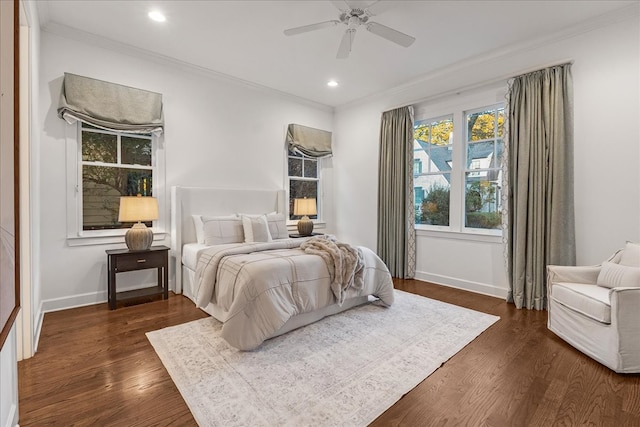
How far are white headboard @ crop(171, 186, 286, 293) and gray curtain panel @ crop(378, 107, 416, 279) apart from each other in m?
1.79

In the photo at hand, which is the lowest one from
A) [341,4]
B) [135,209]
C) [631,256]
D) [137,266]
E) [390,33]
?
[137,266]

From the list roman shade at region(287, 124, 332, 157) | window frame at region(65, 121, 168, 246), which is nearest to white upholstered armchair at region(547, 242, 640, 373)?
roman shade at region(287, 124, 332, 157)

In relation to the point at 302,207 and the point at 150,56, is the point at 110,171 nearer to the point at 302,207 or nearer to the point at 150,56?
the point at 150,56

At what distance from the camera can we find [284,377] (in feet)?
6.70

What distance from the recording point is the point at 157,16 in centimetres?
303

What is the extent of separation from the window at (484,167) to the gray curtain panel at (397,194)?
2.56 feet

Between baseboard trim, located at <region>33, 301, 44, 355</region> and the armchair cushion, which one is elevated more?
the armchair cushion

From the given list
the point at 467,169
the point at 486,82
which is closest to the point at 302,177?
the point at 467,169

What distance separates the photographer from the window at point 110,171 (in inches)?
136

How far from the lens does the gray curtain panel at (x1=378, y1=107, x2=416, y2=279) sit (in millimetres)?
4645

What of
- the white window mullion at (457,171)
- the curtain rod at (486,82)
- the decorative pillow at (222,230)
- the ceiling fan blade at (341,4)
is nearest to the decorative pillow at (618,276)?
the white window mullion at (457,171)

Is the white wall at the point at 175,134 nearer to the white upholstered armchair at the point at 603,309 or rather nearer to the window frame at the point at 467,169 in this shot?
the window frame at the point at 467,169

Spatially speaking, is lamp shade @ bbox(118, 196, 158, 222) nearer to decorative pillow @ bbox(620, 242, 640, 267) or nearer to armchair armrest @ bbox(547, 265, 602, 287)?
armchair armrest @ bbox(547, 265, 602, 287)

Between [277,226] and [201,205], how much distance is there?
1049mm
